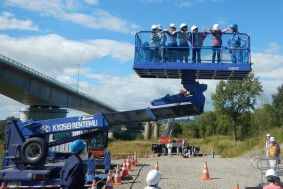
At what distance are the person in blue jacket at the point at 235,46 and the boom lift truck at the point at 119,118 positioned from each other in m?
0.11

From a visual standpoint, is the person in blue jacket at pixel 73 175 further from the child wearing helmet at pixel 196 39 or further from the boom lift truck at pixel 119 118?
the child wearing helmet at pixel 196 39

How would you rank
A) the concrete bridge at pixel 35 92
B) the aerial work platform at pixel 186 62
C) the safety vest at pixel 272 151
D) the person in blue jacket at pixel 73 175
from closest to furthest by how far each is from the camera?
the person in blue jacket at pixel 73 175, the aerial work platform at pixel 186 62, the safety vest at pixel 272 151, the concrete bridge at pixel 35 92

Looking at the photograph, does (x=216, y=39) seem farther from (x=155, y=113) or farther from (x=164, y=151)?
(x=164, y=151)

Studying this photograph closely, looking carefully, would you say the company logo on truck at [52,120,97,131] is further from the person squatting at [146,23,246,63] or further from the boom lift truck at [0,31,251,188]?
the person squatting at [146,23,246,63]

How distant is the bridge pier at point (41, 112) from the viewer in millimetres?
44688

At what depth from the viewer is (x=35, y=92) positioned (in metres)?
38.8

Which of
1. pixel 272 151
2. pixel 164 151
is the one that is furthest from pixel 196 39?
pixel 164 151

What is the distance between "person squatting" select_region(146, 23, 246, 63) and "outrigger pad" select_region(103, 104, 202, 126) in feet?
4.52

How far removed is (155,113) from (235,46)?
2952 millimetres

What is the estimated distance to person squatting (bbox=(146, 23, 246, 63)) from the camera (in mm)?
10195

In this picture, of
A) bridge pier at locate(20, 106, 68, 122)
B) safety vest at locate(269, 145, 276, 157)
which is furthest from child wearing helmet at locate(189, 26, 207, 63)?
bridge pier at locate(20, 106, 68, 122)

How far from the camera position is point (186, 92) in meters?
10.4

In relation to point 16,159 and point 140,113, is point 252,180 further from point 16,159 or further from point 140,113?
point 16,159

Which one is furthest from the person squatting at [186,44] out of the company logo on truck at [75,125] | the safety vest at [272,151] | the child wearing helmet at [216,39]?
the safety vest at [272,151]
